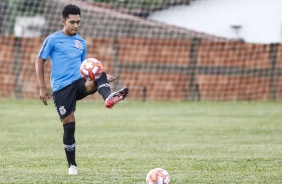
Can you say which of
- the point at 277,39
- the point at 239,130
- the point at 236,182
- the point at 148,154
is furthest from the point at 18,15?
the point at 236,182

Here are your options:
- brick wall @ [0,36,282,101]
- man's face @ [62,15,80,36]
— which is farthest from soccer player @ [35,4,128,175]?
brick wall @ [0,36,282,101]

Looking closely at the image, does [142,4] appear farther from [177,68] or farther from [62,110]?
[62,110]

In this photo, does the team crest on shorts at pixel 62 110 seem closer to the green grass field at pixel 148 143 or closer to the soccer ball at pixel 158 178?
the green grass field at pixel 148 143

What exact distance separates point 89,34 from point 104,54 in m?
6.46

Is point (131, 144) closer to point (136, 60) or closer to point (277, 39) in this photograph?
point (136, 60)

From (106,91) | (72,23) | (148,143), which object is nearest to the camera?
(106,91)

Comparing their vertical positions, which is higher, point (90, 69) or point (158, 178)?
point (90, 69)

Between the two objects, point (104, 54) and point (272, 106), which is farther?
point (104, 54)

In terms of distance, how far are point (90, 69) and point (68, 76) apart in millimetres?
528

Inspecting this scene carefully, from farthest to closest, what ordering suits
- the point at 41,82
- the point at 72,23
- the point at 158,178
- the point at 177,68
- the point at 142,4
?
1. the point at 142,4
2. the point at 177,68
3. the point at 72,23
4. the point at 41,82
5. the point at 158,178

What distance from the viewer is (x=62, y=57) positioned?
10.4m

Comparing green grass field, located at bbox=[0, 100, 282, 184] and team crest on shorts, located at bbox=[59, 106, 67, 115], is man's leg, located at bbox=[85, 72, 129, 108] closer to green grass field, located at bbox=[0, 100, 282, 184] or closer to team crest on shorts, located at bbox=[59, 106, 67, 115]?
team crest on shorts, located at bbox=[59, 106, 67, 115]

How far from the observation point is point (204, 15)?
3309cm

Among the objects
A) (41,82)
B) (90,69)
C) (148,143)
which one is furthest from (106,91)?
(148,143)
